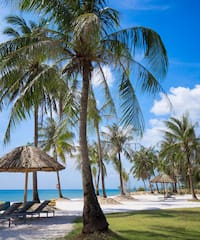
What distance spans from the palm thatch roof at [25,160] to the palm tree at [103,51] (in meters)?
4.53

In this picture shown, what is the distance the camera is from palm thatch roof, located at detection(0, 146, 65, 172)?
11.3 m

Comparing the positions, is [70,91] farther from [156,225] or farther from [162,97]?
[156,225]

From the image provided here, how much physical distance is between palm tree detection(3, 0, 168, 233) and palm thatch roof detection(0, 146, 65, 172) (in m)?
4.53

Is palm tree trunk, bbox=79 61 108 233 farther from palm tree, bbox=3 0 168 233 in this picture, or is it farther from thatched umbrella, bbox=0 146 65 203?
thatched umbrella, bbox=0 146 65 203

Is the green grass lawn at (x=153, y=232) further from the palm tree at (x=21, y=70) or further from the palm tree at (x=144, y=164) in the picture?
the palm tree at (x=144, y=164)

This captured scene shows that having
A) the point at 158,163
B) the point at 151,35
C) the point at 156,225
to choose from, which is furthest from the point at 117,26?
the point at 158,163

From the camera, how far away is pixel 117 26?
8.10 m

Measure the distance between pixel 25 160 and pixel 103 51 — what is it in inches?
235

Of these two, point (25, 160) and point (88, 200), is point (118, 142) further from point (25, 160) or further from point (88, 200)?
point (88, 200)

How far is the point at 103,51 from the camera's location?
797cm

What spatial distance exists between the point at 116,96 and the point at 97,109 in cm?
176

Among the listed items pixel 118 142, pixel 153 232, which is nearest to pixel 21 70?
pixel 153 232

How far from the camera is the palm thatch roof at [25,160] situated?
37.0 feet

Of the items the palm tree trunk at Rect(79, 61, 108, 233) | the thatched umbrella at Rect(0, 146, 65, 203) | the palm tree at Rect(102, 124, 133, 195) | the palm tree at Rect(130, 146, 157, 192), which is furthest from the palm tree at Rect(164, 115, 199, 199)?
the palm tree at Rect(130, 146, 157, 192)
